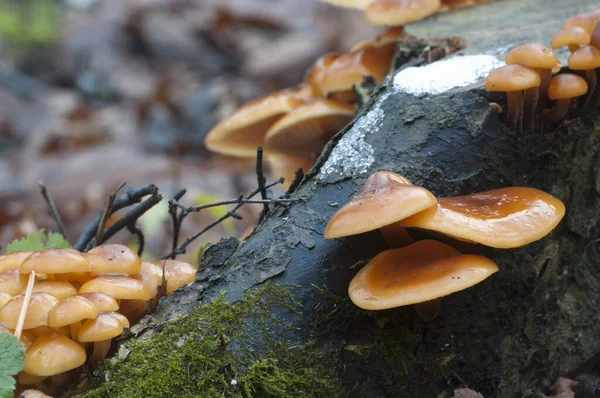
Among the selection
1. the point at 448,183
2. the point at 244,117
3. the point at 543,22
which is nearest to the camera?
the point at 448,183

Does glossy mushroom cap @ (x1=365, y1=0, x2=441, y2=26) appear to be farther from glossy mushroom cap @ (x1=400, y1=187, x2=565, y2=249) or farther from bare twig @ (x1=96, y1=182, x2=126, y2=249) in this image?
bare twig @ (x1=96, y1=182, x2=126, y2=249)

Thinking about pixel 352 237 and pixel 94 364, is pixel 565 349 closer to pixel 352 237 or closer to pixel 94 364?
pixel 352 237

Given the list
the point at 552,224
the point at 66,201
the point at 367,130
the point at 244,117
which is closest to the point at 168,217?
A: the point at 66,201

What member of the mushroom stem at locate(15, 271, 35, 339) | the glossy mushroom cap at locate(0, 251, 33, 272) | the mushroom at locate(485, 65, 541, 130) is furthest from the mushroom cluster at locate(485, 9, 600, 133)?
the glossy mushroom cap at locate(0, 251, 33, 272)

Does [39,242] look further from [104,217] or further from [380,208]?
[380,208]

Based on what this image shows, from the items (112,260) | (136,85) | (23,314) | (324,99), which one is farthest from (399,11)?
(136,85)

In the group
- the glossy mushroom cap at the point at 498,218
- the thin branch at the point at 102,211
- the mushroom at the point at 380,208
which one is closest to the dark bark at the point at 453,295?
the glossy mushroom cap at the point at 498,218
